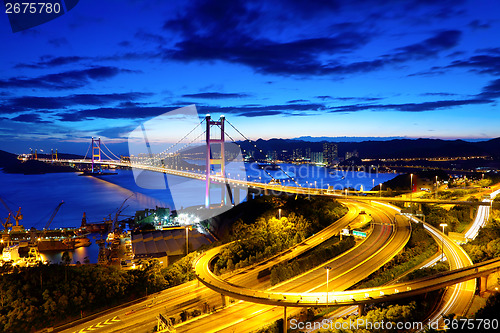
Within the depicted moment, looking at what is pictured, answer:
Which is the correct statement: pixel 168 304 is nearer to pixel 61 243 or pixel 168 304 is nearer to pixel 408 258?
pixel 408 258

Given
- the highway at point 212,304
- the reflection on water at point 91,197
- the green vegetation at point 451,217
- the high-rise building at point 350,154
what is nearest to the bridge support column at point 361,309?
A: the highway at point 212,304

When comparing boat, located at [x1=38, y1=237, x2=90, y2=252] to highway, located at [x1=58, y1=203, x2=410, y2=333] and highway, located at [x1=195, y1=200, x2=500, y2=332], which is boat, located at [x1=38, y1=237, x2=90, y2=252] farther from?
highway, located at [x1=195, y1=200, x2=500, y2=332]

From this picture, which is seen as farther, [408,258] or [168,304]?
[408,258]

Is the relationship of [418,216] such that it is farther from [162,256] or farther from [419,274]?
[162,256]

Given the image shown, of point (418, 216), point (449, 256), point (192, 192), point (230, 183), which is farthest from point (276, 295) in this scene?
point (192, 192)

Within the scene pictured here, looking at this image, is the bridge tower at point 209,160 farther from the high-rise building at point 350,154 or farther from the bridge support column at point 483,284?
the high-rise building at point 350,154

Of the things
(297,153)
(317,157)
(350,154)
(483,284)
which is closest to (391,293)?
(483,284)
